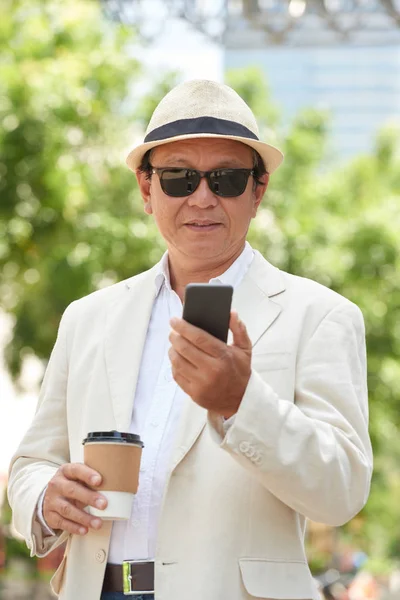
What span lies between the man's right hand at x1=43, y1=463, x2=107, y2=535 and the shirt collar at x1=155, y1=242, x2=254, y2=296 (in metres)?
0.65

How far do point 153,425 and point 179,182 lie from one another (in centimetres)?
63

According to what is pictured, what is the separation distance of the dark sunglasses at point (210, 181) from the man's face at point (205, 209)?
11mm

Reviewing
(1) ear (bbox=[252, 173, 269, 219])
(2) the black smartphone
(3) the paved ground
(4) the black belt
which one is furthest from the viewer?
(3) the paved ground

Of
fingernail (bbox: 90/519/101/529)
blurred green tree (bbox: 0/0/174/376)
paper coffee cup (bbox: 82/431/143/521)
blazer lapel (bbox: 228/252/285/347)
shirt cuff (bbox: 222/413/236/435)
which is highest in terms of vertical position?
blazer lapel (bbox: 228/252/285/347)

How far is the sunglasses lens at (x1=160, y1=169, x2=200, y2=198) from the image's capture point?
2922 millimetres

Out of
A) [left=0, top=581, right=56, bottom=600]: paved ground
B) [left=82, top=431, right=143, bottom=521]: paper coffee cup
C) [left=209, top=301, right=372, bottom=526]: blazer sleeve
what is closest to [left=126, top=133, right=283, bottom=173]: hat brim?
[left=209, top=301, right=372, bottom=526]: blazer sleeve

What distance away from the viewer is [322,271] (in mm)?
13117

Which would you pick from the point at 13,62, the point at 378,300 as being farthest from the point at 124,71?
the point at 378,300

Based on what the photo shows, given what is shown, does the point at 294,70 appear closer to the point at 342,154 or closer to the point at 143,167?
the point at 342,154

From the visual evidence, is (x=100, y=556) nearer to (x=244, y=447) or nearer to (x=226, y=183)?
(x=244, y=447)

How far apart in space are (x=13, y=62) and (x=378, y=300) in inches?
200

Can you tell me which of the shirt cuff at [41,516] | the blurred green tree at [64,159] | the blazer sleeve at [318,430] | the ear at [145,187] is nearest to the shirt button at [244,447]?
the blazer sleeve at [318,430]

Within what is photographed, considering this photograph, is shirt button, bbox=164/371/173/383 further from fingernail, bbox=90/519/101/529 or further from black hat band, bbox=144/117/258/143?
black hat band, bbox=144/117/258/143

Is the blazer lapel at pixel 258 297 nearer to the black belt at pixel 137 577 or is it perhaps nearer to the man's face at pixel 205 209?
the man's face at pixel 205 209
